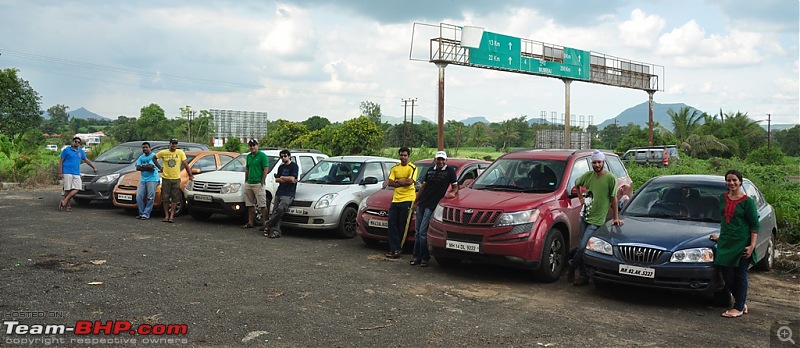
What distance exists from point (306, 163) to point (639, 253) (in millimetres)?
8032

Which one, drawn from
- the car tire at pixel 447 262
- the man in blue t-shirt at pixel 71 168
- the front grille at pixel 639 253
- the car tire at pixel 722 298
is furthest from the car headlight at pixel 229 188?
the car tire at pixel 722 298

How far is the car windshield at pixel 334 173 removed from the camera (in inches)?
456

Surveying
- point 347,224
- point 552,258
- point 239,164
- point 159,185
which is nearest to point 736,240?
point 552,258

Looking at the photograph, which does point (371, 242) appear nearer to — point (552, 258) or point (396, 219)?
point (396, 219)

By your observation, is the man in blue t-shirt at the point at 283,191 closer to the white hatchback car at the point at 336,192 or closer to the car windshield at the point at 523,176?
the white hatchback car at the point at 336,192

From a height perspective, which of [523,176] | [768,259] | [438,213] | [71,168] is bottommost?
[768,259]

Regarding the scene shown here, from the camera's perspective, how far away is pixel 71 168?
13.3 meters

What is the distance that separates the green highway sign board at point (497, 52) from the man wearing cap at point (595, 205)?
1720cm

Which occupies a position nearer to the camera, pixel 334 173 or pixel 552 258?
pixel 552 258

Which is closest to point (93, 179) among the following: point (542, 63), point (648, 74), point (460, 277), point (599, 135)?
point (460, 277)

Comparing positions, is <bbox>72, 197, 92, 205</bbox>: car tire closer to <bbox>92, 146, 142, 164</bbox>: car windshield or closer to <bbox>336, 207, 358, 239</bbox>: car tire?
<bbox>92, 146, 142, 164</bbox>: car windshield

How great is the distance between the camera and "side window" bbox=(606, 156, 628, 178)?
977 centimetres

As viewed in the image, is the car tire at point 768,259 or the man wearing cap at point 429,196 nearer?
the car tire at point 768,259

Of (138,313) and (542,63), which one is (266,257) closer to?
(138,313)
